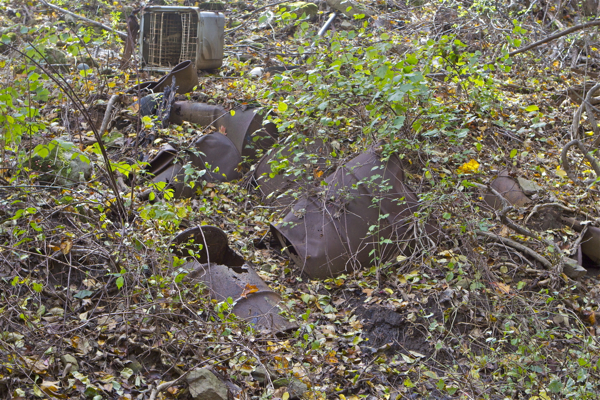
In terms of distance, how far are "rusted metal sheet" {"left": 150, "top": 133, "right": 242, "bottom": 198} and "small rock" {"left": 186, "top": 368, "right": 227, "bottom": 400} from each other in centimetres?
235

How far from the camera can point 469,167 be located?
13.3 ft

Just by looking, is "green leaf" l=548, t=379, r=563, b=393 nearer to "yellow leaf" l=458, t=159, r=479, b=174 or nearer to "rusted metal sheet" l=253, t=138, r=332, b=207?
"yellow leaf" l=458, t=159, r=479, b=174

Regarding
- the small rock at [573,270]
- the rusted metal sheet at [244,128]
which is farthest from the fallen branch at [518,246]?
the rusted metal sheet at [244,128]

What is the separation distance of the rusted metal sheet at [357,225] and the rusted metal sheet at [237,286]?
57 centimetres

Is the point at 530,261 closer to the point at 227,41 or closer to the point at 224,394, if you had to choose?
the point at 224,394

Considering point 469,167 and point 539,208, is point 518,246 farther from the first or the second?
point 469,167

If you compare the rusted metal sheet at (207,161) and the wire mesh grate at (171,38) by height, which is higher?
the wire mesh grate at (171,38)

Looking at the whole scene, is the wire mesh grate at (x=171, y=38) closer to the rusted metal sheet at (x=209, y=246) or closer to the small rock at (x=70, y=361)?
the rusted metal sheet at (x=209, y=246)

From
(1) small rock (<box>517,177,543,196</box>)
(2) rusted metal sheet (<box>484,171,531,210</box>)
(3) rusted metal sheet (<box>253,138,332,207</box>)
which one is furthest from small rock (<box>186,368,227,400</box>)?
(1) small rock (<box>517,177,543,196</box>)

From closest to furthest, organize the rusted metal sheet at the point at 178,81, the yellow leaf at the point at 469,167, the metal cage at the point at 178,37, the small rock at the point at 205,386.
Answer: the small rock at the point at 205,386 < the yellow leaf at the point at 469,167 < the rusted metal sheet at the point at 178,81 < the metal cage at the point at 178,37

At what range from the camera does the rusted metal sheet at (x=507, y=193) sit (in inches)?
163

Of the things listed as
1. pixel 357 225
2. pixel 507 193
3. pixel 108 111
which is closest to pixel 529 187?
pixel 507 193

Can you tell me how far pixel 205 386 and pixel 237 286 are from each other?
2.91 ft

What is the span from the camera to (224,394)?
2.37 metres
